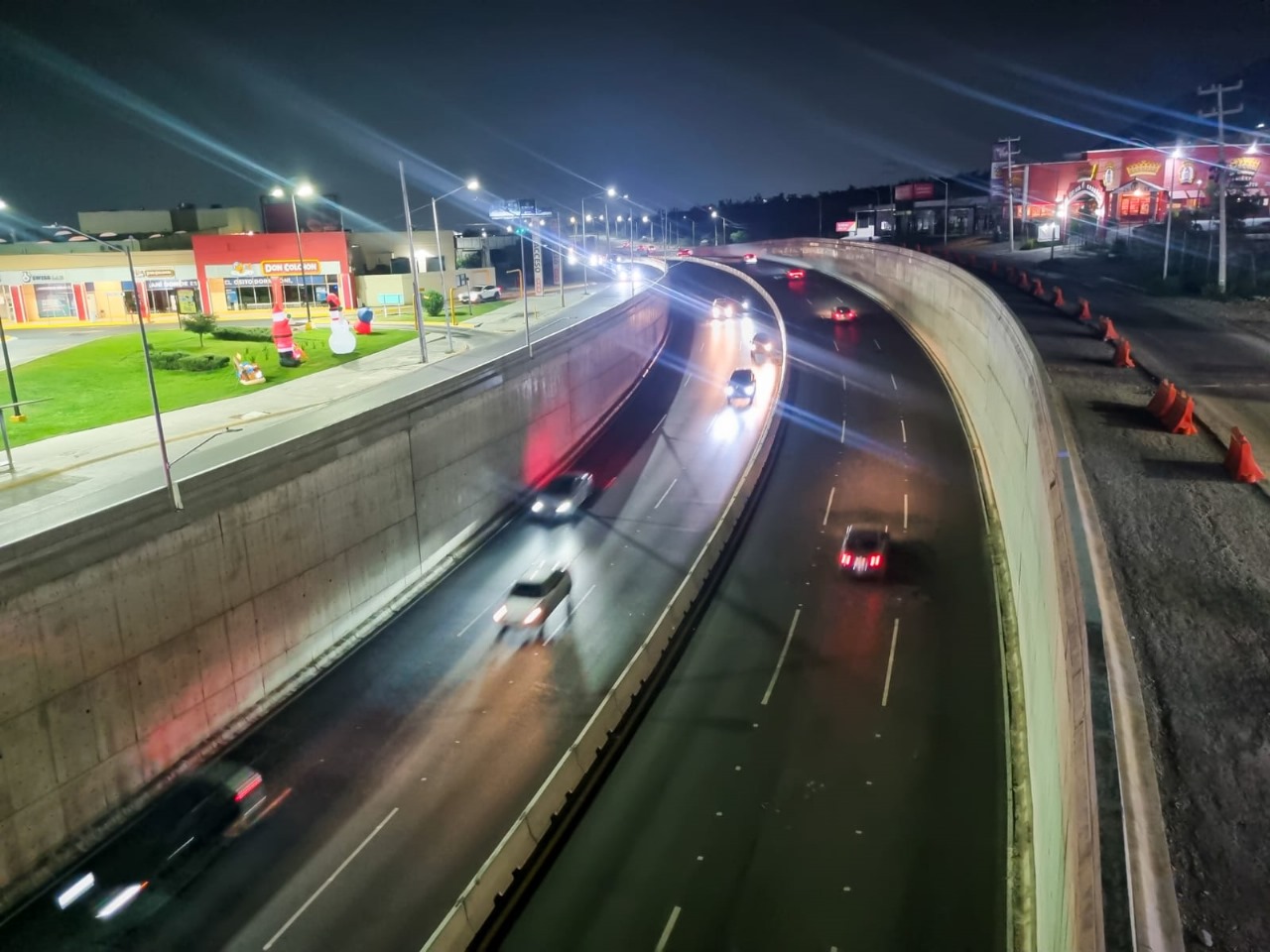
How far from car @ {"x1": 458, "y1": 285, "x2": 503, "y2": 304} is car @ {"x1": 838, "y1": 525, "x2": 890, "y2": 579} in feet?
128

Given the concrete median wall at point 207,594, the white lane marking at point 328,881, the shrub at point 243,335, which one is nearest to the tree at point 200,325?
the shrub at point 243,335

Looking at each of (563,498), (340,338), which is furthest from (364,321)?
(563,498)

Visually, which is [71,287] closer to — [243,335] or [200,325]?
[200,325]

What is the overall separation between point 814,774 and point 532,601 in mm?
9629

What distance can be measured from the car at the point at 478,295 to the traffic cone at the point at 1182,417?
147 ft

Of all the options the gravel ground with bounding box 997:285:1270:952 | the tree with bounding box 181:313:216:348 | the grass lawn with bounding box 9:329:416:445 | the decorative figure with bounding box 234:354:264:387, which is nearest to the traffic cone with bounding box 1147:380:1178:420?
the gravel ground with bounding box 997:285:1270:952

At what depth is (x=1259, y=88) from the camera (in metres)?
154

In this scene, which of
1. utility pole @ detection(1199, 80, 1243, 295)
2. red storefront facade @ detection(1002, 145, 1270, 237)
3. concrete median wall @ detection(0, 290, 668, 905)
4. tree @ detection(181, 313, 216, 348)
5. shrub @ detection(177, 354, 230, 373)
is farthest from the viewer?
red storefront facade @ detection(1002, 145, 1270, 237)

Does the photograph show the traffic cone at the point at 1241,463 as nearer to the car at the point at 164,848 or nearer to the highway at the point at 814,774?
the highway at the point at 814,774

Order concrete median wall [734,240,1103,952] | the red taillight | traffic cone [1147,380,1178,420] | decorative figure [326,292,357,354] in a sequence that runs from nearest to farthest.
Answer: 1. concrete median wall [734,240,1103,952]
2. the red taillight
3. traffic cone [1147,380,1178,420]
4. decorative figure [326,292,357,354]

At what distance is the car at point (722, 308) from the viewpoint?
67625 mm

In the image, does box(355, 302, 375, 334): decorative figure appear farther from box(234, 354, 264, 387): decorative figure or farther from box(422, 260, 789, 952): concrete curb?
box(422, 260, 789, 952): concrete curb

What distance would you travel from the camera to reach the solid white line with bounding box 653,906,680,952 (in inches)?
500

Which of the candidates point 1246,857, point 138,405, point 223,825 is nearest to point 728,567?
point 223,825
